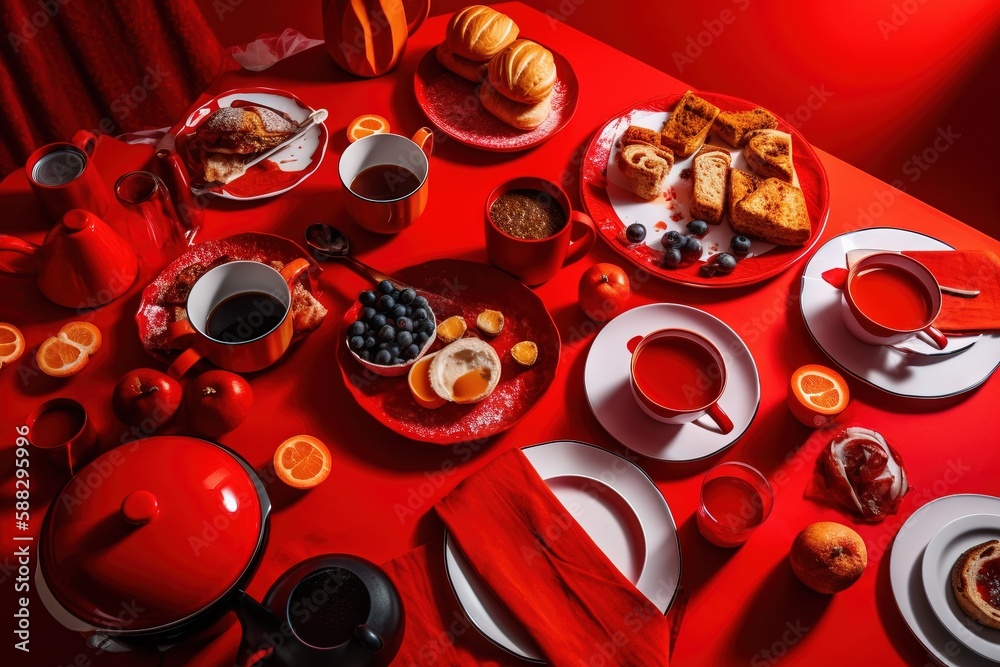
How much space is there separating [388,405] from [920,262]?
1.20m

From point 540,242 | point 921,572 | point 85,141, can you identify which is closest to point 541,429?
point 540,242

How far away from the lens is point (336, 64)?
1944 millimetres

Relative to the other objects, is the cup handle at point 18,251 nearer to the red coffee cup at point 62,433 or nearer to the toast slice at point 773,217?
the red coffee cup at point 62,433

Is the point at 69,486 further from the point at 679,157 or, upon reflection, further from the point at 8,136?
the point at 8,136

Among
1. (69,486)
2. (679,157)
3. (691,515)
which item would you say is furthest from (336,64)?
(691,515)

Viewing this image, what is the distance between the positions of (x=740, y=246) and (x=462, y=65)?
87 centimetres

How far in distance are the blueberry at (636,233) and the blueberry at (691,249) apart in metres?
0.10

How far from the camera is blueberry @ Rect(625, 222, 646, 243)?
5.30ft

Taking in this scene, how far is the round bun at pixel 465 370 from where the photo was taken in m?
1.38

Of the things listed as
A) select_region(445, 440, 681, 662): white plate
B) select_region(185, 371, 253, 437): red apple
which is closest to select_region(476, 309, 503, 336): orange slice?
select_region(445, 440, 681, 662): white plate

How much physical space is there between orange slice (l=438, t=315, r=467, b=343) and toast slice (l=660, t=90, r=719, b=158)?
748 millimetres

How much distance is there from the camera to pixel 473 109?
1868 millimetres

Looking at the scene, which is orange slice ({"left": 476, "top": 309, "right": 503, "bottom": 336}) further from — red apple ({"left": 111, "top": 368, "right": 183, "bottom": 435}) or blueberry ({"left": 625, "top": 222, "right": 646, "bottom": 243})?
red apple ({"left": 111, "top": 368, "right": 183, "bottom": 435})

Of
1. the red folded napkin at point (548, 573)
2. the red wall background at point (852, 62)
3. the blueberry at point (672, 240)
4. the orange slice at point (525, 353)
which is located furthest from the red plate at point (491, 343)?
the red wall background at point (852, 62)
